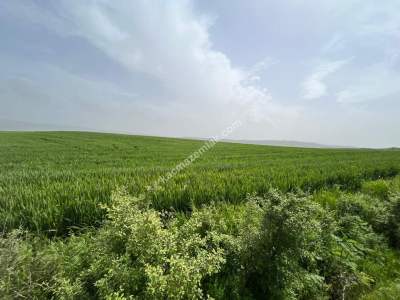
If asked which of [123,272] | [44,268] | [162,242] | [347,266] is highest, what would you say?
[162,242]

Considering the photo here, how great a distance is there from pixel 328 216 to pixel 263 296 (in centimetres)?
196

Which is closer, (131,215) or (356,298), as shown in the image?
(131,215)

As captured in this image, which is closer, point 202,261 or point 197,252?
point 202,261

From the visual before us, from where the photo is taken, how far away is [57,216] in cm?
481

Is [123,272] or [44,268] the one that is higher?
[123,272]

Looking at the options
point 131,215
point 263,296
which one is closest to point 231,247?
point 263,296

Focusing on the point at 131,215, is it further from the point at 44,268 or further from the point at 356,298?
the point at 356,298

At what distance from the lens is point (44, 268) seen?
2.78 meters

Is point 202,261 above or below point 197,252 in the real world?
above

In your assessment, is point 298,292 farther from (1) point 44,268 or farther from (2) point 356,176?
(2) point 356,176

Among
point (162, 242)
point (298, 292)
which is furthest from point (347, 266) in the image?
point (162, 242)

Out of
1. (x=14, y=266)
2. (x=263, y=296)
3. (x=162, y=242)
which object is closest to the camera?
(x=14, y=266)

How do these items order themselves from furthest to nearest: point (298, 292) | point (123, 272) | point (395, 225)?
point (395, 225), point (298, 292), point (123, 272)

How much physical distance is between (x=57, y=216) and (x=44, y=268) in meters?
2.34
